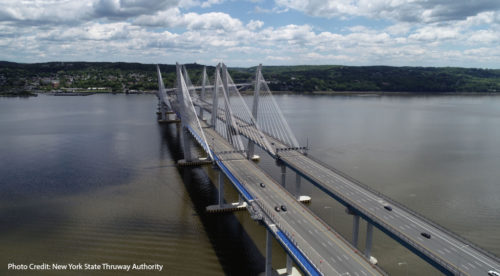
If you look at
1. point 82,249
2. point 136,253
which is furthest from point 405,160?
point 82,249

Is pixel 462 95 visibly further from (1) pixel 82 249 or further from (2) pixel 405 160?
(1) pixel 82 249

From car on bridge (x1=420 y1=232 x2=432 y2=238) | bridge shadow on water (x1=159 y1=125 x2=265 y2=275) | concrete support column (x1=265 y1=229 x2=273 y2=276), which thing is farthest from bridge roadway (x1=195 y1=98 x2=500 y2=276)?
bridge shadow on water (x1=159 y1=125 x2=265 y2=275)

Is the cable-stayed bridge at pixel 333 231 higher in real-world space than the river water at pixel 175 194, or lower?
higher

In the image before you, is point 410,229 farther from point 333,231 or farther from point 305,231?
point 305,231

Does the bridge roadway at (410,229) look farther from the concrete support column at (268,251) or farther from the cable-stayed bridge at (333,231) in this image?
the concrete support column at (268,251)

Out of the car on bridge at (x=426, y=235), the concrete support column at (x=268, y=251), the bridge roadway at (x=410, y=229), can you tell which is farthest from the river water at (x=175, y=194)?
the car on bridge at (x=426, y=235)

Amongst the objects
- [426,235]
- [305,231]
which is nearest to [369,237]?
[426,235]
